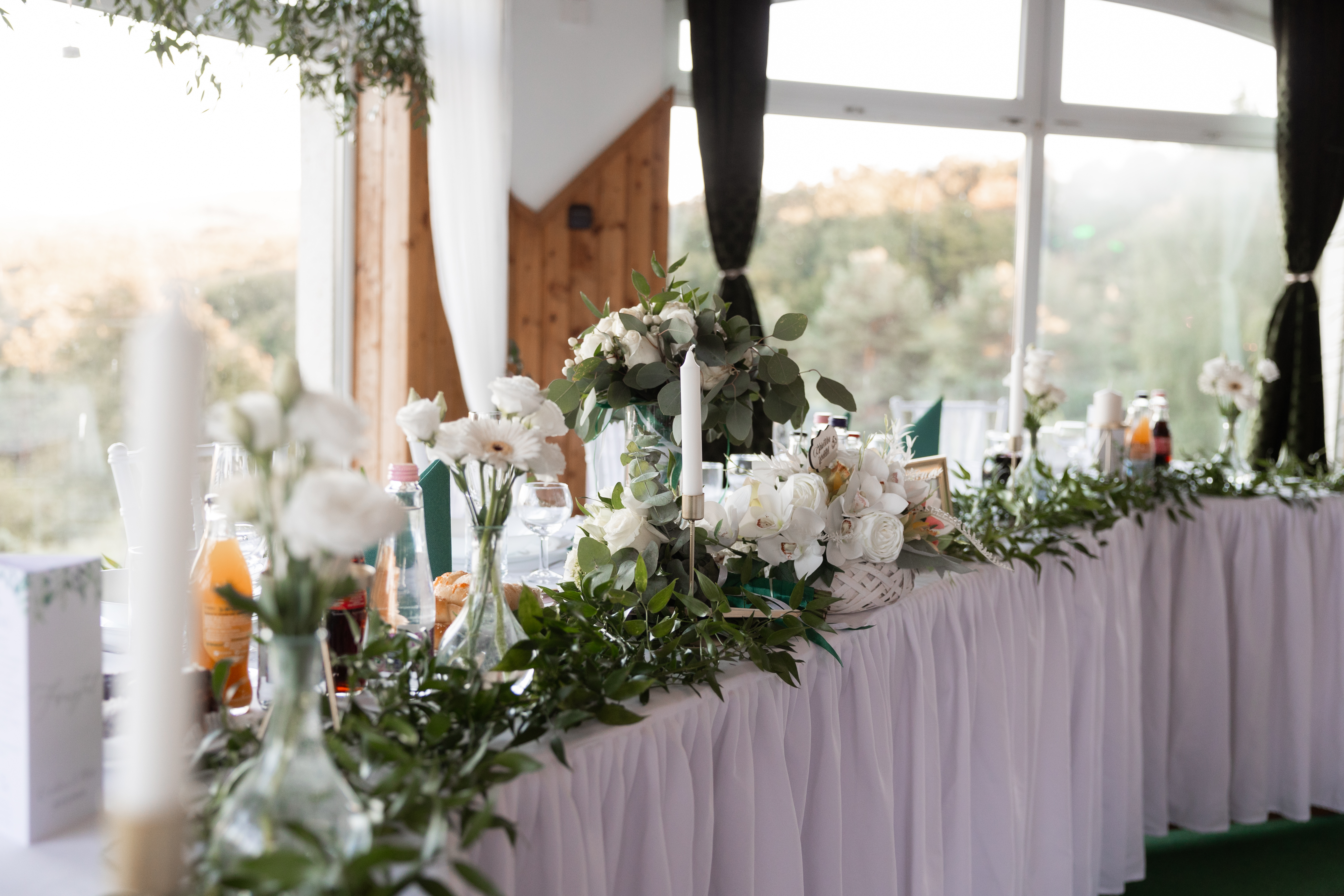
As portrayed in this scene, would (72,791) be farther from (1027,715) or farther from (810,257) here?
(810,257)

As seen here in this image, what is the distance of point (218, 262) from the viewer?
366 centimetres

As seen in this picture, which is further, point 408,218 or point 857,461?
point 408,218

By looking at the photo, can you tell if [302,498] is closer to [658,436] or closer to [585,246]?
[658,436]

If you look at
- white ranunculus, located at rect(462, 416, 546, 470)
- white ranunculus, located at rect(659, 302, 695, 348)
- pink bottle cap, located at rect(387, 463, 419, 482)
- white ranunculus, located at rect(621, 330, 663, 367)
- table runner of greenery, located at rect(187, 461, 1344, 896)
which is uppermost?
white ranunculus, located at rect(659, 302, 695, 348)

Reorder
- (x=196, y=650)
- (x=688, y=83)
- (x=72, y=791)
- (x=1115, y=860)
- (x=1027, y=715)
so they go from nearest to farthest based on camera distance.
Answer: (x=72, y=791), (x=196, y=650), (x=1027, y=715), (x=1115, y=860), (x=688, y=83)

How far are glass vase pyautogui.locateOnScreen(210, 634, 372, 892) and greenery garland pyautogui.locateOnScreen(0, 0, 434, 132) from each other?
2.78 m

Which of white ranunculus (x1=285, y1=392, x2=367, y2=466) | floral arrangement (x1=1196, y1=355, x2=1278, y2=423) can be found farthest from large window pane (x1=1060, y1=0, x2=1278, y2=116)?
white ranunculus (x1=285, y1=392, x2=367, y2=466)

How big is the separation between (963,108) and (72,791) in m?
4.71

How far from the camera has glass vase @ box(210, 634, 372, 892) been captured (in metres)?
0.60

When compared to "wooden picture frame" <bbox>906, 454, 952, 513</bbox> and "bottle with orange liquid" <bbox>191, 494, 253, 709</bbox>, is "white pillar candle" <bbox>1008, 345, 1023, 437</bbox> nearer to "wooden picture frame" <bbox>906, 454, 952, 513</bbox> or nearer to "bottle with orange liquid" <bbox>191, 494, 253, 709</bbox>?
"wooden picture frame" <bbox>906, 454, 952, 513</bbox>

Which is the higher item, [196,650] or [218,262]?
[218,262]

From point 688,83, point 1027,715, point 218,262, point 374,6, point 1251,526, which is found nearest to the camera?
point 1027,715

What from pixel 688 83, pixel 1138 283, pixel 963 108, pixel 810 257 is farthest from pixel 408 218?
pixel 1138 283

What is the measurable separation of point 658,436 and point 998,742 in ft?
2.85
